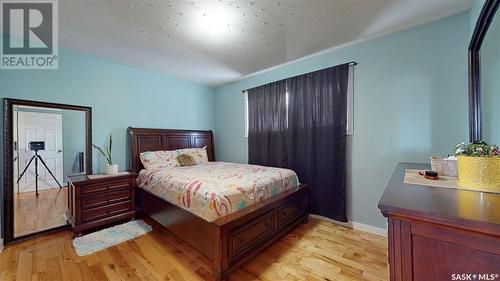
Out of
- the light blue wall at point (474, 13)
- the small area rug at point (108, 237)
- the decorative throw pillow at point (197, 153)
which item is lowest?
the small area rug at point (108, 237)

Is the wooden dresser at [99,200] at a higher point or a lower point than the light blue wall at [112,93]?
lower

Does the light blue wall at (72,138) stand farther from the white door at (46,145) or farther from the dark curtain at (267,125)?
the dark curtain at (267,125)

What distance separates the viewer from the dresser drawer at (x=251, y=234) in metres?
1.78

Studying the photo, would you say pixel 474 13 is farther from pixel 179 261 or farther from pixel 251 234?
pixel 179 261

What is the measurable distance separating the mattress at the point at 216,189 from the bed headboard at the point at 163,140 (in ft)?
2.16

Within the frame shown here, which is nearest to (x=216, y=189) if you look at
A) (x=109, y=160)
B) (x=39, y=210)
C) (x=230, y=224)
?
(x=230, y=224)

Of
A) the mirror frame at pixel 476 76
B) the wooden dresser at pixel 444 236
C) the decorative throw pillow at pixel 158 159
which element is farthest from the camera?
the decorative throw pillow at pixel 158 159

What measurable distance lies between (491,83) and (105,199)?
4012 mm

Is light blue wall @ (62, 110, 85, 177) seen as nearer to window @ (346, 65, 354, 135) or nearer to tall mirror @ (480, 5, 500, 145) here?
window @ (346, 65, 354, 135)

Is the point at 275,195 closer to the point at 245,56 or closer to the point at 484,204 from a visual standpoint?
the point at 484,204

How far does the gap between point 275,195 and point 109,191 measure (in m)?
2.23

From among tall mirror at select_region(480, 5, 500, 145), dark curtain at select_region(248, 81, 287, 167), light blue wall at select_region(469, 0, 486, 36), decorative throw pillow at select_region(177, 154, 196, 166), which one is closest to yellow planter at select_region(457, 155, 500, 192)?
tall mirror at select_region(480, 5, 500, 145)

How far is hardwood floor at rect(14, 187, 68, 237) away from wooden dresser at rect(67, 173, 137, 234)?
0.15 metres

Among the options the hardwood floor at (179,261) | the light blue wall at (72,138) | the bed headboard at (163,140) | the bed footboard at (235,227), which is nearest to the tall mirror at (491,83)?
the hardwood floor at (179,261)
